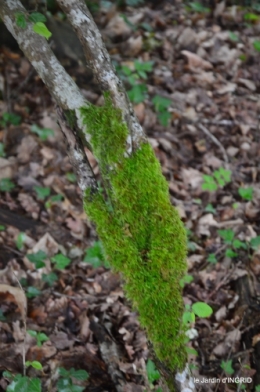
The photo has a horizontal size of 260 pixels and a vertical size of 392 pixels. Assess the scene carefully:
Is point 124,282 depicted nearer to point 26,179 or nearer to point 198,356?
point 198,356

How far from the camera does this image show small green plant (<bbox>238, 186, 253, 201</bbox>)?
→ 14.9 feet

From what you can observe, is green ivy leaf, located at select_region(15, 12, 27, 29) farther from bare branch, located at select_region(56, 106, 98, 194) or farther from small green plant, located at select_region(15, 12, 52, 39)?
bare branch, located at select_region(56, 106, 98, 194)

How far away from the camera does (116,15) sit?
641cm

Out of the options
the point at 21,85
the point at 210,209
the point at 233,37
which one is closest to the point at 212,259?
the point at 210,209

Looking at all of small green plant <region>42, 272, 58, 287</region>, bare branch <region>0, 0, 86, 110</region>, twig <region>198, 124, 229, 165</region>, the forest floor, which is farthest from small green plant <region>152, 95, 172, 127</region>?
bare branch <region>0, 0, 86, 110</region>

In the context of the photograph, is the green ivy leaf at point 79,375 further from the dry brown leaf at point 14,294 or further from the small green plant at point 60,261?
the small green plant at point 60,261

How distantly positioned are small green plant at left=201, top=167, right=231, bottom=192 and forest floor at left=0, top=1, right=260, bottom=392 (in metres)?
0.03

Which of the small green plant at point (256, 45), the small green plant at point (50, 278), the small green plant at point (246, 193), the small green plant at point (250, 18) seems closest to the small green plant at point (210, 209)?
the small green plant at point (246, 193)

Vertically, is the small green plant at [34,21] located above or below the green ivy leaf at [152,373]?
above

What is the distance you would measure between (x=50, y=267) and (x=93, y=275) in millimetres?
383

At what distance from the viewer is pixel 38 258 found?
11.6 feet

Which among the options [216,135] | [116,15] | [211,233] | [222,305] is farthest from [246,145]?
[116,15]

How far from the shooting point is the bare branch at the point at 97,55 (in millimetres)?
2244

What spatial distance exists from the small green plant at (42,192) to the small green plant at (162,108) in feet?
5.80
